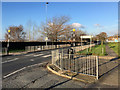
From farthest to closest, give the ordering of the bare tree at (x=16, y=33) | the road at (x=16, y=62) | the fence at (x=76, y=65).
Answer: the bare tree at (x=16, y=33) → the road at (x=16, y=62) → the fence at (x=76, y=65)

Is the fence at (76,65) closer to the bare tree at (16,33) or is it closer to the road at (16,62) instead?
the road at (16,62)

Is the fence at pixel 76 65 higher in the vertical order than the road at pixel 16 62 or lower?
higher

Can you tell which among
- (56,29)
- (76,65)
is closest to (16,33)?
(56,29)

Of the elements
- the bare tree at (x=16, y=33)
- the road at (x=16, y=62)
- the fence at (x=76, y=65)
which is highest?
the bare tree at (x=16, y=33)

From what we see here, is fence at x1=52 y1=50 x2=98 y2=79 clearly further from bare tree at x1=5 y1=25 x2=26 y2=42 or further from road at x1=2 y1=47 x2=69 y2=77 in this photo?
bare tree at x1=5 y1=25 x2=26 y2=42

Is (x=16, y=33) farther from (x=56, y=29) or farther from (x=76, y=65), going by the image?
(x=76, y=65)

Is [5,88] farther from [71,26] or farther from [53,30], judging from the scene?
[71,26]

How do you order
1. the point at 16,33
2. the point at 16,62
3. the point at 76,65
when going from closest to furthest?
the point at 76,65
the point at 16,62
the point at 16,33

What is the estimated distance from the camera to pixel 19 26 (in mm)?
37125

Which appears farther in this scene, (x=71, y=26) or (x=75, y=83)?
(x=71, y=26)

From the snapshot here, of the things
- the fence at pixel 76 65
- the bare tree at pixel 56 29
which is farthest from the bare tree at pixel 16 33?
the fence at pixel 76 65

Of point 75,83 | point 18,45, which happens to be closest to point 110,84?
point 75,83

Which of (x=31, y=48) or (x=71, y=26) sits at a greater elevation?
(x=71, y=26)

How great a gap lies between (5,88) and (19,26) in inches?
1437
